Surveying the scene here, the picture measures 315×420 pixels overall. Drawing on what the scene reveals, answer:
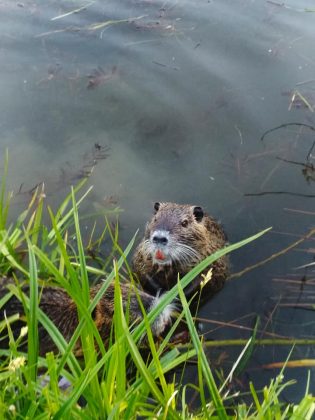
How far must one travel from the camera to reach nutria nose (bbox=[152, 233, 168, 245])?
4047 mm

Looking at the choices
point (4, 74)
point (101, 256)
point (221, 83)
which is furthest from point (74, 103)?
point (101, 256)

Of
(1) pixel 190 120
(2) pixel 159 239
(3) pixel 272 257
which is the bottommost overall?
(3) pixel 272 257

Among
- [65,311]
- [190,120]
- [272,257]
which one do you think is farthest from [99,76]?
[65,311]

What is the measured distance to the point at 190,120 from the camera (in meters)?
5.70

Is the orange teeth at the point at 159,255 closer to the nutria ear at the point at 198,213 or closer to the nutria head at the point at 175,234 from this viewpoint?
the nutria head at the point at 175,234

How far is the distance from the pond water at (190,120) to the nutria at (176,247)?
8.1 inches

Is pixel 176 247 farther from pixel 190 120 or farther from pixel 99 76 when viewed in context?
pixel 99 76

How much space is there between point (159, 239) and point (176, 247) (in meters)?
0.18

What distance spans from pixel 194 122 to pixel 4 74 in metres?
2.10

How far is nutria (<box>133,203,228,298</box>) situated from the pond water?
0.68 ft

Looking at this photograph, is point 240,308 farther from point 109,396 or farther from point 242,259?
point 109,396

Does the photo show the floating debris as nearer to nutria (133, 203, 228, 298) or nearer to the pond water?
the pond water

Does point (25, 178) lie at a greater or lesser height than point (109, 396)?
lesser

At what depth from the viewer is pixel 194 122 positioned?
5.68 m
